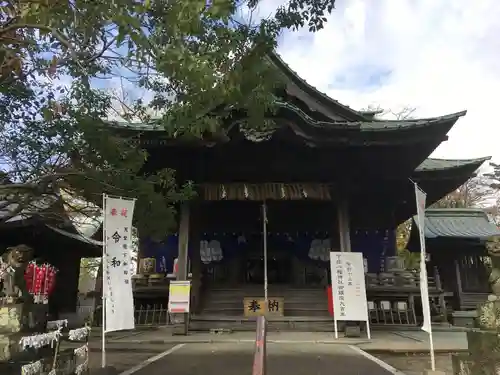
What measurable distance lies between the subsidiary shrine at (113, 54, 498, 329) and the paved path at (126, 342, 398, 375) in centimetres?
299

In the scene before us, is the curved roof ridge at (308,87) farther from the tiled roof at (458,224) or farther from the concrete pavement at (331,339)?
the concrete pavement at (331,339)

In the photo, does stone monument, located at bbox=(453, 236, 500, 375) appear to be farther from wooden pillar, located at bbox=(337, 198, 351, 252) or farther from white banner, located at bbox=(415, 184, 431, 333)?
wooden pillar, located at bbox=(337, 198, 351, 252)

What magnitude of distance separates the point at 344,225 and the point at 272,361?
5488mm

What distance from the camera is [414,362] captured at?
26.2 feet

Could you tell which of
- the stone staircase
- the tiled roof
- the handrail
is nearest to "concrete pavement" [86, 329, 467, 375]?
the stone staircase

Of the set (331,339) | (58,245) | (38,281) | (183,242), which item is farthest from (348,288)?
(58,245)

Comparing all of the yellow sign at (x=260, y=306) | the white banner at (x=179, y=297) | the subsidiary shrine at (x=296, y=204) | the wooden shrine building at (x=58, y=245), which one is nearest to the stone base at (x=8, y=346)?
the subsidiary shrine at (x=296, y=204)

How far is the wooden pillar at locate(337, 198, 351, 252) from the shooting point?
11855 millimetres

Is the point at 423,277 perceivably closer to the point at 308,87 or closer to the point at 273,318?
the point at 273,318

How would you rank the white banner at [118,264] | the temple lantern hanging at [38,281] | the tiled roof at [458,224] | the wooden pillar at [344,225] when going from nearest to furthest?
the temple lantern hanging at [38,281], the white banner at [118,264], the wooden pillar at [344,225], the tiled roof at [458,224]

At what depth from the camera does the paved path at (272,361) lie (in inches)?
266

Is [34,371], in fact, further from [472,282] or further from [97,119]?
[472,282]

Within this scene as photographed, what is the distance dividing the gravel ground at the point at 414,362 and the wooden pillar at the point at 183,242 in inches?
215

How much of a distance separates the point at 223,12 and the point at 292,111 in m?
7.80
